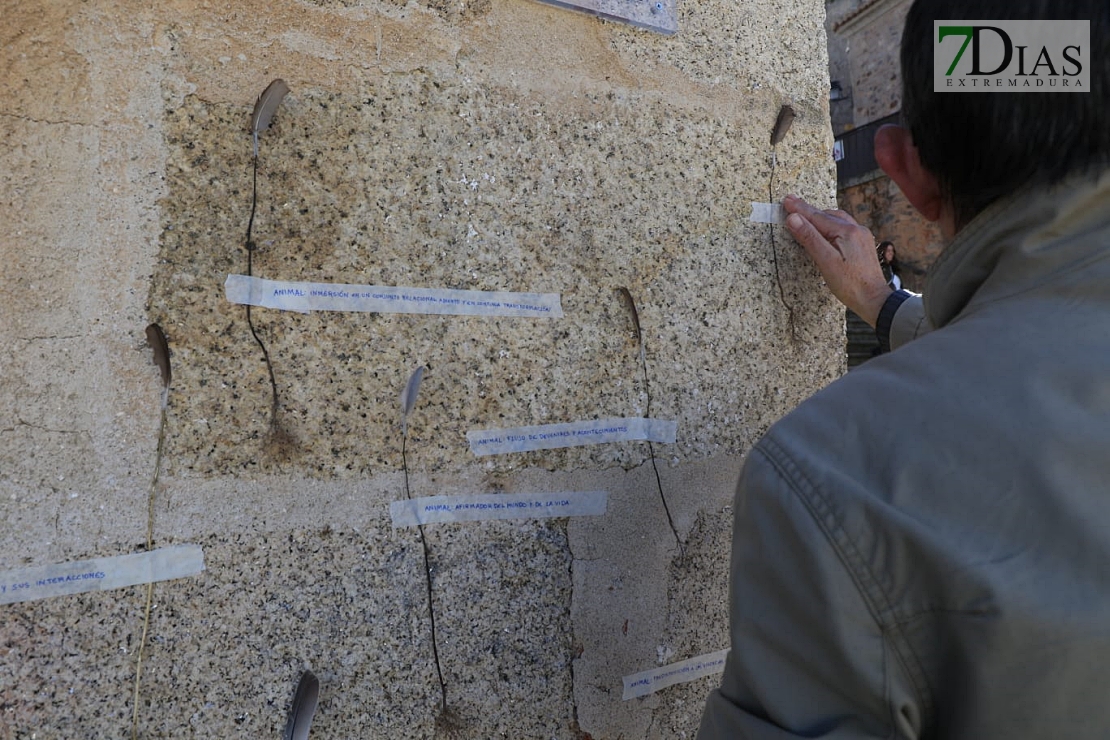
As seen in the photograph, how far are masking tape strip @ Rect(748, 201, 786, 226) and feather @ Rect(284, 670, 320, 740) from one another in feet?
4.30

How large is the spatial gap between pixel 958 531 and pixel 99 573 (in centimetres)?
112

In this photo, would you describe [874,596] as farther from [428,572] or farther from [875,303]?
[875,303]

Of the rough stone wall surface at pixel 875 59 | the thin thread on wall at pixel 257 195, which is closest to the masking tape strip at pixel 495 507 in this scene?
the thin thread on wall at pixel 257 195

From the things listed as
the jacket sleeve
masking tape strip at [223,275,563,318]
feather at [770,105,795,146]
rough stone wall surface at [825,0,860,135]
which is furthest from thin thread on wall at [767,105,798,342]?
rough stone wall surface at [825,0,860,135]

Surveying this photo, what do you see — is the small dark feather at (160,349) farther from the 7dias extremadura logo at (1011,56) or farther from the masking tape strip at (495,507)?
the 7dias extremadura logo at (1011,56)

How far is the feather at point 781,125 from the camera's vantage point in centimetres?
179

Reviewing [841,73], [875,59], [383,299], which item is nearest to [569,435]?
[383,299]

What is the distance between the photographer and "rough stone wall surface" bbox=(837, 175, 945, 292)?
1091 cm

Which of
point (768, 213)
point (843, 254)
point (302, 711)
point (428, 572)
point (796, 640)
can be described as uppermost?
point (768, 213)

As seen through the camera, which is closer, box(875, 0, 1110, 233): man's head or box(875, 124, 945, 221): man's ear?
box(875, 0, 1110, 233): man's head

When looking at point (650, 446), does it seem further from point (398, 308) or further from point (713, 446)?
point (398, 308)

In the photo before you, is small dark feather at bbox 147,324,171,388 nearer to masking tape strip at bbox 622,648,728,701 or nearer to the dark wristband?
masking tape strip at bbox 622,648,728,701

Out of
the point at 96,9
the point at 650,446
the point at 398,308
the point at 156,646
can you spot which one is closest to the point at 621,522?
the point at 650,446

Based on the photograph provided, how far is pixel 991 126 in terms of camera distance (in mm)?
845
